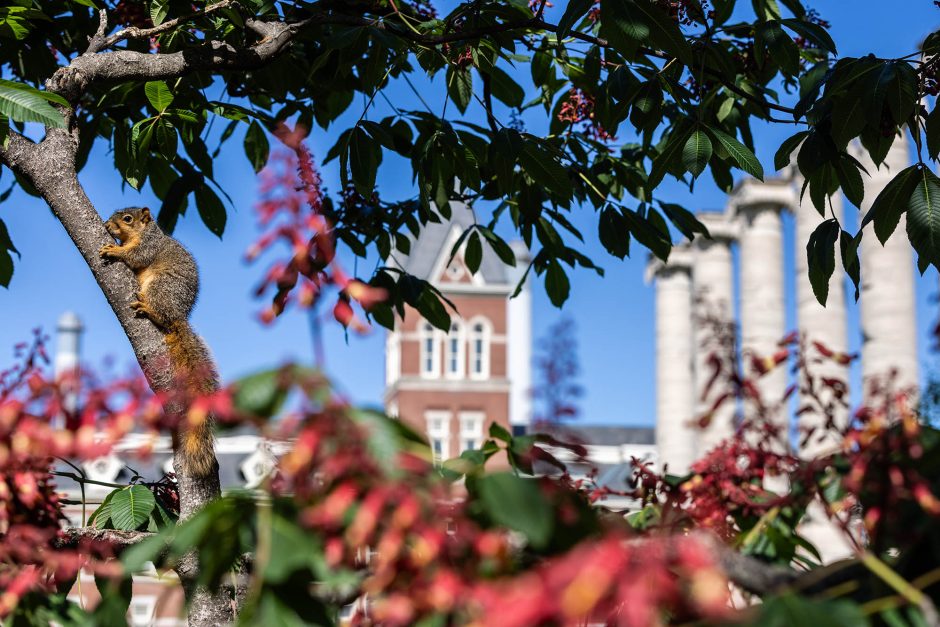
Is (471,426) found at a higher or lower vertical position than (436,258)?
lower

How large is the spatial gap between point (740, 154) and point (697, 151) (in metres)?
0.17

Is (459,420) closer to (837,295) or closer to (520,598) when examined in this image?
(837,295)

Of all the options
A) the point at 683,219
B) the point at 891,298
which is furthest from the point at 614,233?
the point at 891,298

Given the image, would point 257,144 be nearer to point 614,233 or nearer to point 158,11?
point 158,11

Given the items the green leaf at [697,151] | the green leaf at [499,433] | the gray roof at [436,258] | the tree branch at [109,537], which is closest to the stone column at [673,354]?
the gray roof at [436,258]

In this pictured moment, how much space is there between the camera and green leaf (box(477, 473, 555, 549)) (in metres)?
1.08

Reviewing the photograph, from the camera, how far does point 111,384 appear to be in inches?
55.9

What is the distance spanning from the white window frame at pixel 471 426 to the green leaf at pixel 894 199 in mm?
46777

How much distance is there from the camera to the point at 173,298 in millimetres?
3738

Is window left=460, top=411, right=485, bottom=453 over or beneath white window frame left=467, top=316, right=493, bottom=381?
beneath

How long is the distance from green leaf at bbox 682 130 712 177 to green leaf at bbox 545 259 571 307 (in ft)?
5.78

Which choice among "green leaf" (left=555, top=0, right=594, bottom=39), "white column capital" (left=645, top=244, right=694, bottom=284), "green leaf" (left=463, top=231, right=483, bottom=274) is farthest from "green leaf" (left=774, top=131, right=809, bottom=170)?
"white column capital" (left=645, top=244, right=694, bottom=284)

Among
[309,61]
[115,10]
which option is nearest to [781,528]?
[309,61]

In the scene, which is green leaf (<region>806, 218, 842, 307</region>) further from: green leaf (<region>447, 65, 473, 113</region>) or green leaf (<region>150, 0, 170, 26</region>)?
green leaf (<region>150, 0, 170, 26</region>)
